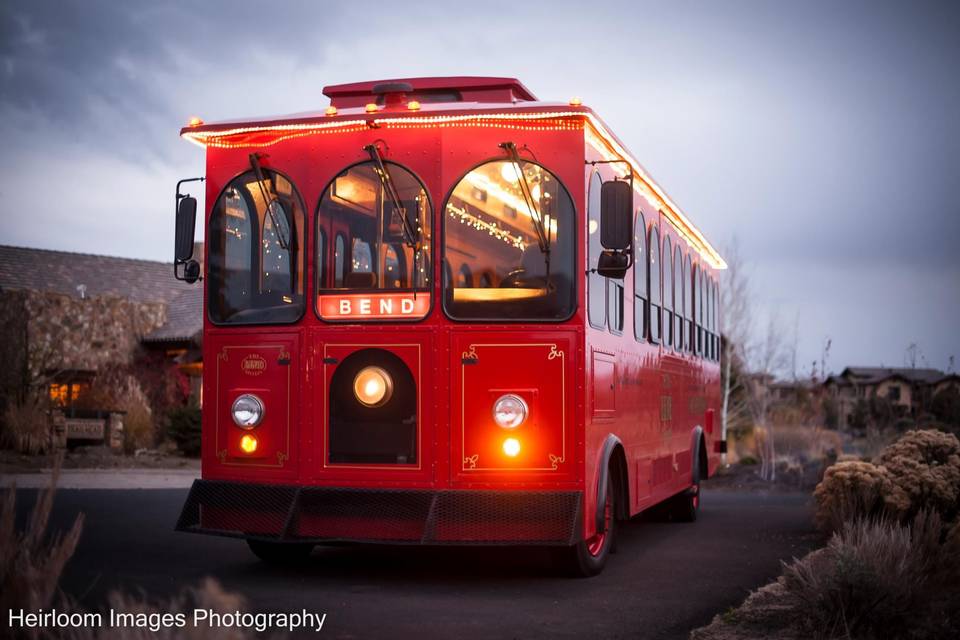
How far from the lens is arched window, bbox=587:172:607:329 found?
8102 mm

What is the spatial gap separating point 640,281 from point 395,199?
3.00 meters

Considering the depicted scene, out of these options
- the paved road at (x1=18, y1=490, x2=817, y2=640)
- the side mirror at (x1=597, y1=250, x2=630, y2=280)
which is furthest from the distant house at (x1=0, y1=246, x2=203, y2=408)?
the side mirror at (x1=597, y1=250, x2=630, y2=280)

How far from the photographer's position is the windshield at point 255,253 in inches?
326

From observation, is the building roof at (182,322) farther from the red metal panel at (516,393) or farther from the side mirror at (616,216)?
the side mirror at (616,216)

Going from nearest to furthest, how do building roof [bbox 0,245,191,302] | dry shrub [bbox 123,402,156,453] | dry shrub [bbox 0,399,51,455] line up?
dry shrub [bbox 0,399,51,455] < dry shrub [bbox 123,402,156,453] < building roof [bbox 0,245,191,302]

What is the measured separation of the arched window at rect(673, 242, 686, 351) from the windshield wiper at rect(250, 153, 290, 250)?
5083mm

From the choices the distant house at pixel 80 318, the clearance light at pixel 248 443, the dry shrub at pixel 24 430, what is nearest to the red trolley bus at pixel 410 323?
the clearance light at pixel 248 443

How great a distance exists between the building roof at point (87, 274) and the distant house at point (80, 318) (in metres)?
0.04

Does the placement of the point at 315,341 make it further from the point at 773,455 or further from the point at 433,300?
the point at 773,455

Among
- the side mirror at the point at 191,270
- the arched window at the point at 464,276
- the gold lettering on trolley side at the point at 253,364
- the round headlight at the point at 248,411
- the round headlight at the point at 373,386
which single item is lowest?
the round headlight at the point at 248,411

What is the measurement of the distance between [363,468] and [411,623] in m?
1.62

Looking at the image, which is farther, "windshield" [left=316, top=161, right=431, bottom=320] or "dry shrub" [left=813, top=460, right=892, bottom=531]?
"dry shrub" [left=813, top=460, right=892, bottom=531]

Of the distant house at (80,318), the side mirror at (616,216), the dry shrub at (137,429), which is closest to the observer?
the side mirror at (616,216)

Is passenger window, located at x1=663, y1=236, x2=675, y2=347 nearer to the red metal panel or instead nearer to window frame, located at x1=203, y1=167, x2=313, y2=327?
the red metal panel
